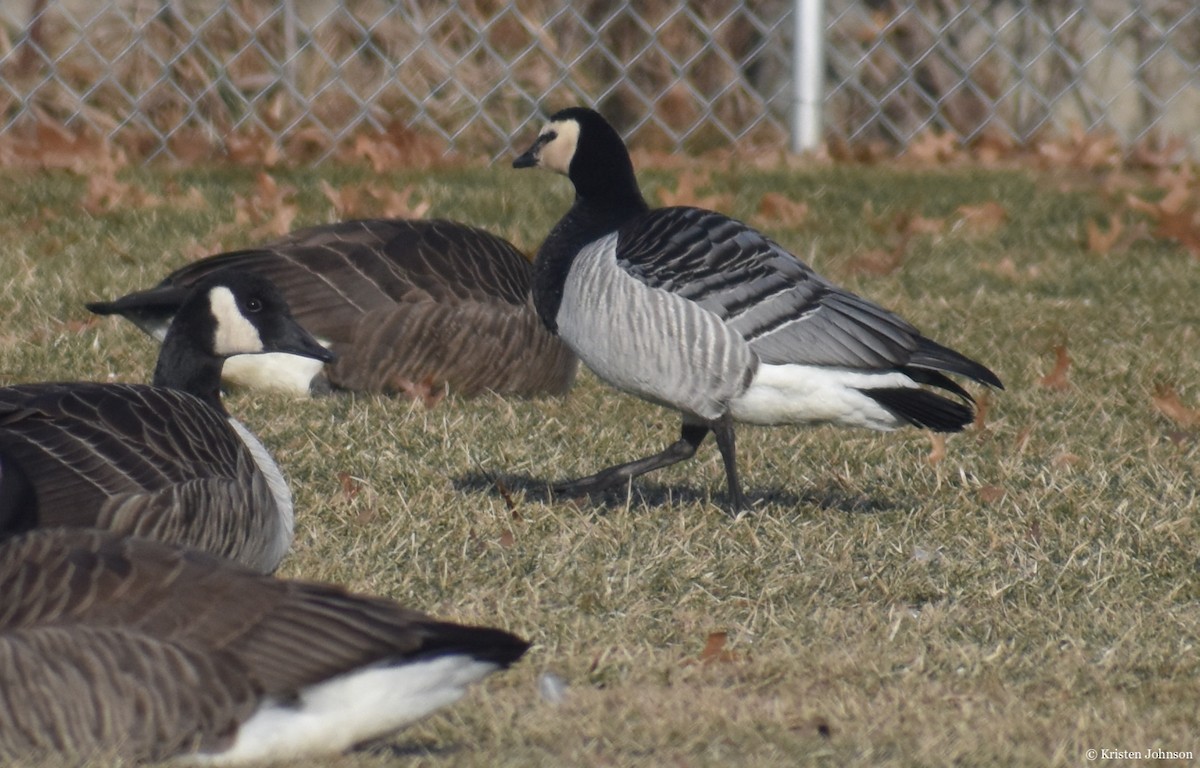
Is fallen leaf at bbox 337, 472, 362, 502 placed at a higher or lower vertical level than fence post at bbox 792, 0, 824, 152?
higher

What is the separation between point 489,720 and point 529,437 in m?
2.57

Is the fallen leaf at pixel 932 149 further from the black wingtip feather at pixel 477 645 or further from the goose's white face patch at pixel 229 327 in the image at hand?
the black wingtip feather at pixel 477 645

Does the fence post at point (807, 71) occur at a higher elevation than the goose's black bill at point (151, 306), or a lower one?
lower

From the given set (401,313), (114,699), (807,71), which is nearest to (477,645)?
(114,699)

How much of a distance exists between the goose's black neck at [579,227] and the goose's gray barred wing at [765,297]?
0.71 ft

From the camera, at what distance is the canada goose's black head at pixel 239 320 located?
186 inches

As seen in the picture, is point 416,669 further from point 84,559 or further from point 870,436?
point 870,436

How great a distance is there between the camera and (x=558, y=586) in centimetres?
447

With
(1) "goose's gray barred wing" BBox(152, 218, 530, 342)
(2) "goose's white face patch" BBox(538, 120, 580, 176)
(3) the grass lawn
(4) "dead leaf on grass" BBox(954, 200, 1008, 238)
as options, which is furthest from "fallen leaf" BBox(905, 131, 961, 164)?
(2) "goose's white face patch" BBox(538, 120, 580, 176)

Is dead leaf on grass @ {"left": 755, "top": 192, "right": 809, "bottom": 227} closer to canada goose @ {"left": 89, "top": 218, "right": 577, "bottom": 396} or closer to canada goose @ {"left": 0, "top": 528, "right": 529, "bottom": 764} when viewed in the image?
canada goose @ {"left": 89, "top": 218, "right": 577, "bottom": 396}

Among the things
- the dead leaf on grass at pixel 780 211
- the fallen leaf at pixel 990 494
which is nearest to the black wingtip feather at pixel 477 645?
the fallen leaf at pixel 990 494

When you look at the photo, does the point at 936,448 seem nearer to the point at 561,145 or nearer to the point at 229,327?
the point at 561,145

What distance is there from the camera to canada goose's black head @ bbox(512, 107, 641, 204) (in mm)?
5598

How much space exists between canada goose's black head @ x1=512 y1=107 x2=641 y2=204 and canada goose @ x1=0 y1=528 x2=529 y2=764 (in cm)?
268
